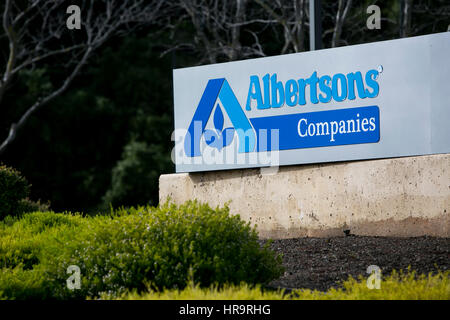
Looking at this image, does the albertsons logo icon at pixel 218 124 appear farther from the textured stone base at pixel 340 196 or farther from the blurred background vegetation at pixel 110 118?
the blurred background vegetation at pixel 110 118

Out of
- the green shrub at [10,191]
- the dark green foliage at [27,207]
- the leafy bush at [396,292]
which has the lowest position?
the leafy bush at [396,292]

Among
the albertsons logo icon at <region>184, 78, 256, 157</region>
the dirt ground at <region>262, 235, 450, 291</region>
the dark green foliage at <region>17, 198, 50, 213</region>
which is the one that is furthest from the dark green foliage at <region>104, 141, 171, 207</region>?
the dirt ground at <region>262, 235, 450, 291</region>

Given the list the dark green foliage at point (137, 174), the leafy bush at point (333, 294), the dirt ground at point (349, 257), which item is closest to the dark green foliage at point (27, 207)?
the dirt ground at point (349, 257)

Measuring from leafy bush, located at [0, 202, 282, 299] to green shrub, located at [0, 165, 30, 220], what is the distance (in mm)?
5532

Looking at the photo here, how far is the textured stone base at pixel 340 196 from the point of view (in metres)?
8.16

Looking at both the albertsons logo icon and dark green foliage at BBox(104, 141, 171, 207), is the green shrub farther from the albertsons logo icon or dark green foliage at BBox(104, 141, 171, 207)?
dark green foliage at BBox(104, 141, 171, 207)

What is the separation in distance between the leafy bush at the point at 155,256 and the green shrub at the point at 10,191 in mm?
5532

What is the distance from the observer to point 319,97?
29.7ft

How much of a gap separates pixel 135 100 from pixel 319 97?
15.7 metres

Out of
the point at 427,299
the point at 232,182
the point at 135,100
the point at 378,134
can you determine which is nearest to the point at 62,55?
the point at 135,100

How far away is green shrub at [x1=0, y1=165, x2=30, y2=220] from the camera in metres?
12.1

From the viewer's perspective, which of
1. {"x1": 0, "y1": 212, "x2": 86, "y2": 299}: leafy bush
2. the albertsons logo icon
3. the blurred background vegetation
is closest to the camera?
{"x1": 0, "y1": 212, "x2": 86, "y2": 299}: leafy bush

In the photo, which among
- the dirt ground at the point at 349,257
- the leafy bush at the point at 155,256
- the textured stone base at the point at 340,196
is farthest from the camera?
the textured stone base at the point at 340,196
